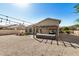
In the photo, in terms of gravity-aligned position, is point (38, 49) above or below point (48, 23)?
below

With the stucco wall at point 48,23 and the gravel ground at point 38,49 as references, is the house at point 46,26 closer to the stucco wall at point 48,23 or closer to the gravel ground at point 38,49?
the stucco wall at point 48,23

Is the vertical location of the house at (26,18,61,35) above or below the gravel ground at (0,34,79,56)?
above

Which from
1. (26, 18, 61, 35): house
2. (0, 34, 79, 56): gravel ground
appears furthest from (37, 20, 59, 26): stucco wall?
(0, 34, 79, 56): gravel ground

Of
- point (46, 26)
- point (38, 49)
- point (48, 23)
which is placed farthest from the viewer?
point (48, 23)

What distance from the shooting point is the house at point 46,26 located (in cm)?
378

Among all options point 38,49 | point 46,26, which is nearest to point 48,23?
point 46,26

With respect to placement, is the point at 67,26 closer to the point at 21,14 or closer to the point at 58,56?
the point at 58,56

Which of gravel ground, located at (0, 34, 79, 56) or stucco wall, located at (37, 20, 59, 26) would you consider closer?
gravel ground, located at (0, 34, 79, 56)

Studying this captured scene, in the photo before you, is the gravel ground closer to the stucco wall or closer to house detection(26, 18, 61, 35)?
house detection(26, 18, 61, 35)

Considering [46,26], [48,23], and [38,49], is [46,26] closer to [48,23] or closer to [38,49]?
[48,23]

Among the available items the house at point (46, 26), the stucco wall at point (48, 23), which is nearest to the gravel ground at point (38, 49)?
the house at point (46, 26)

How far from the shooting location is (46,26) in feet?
12.5

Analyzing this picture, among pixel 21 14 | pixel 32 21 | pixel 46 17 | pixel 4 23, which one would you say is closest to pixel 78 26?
pixel 46 17

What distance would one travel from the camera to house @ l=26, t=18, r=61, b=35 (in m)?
3.78
